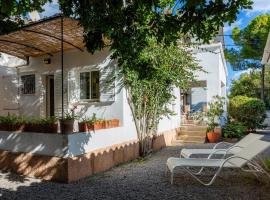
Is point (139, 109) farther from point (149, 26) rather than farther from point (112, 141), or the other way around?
point (149, 26)

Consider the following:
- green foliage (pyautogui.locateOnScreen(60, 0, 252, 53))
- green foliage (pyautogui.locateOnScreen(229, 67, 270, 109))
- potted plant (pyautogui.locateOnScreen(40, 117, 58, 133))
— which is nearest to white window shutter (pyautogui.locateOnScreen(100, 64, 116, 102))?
potted plant (pyautogui.locateOnScreen(40, 117, 58, 133))

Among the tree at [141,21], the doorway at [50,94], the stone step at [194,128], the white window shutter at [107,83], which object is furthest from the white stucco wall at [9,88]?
the tree at [141,21]

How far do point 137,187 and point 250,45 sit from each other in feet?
88.9

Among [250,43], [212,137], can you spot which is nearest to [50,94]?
[212,137]

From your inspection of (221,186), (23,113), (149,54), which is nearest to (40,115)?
(23,113)

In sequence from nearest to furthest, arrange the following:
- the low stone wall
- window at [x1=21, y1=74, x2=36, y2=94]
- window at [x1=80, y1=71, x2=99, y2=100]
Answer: the low stone wall, window at [x1=80, y1=71, x2=99, y2=100], window at [x1=21, y1=74, x2=36, y2=94]

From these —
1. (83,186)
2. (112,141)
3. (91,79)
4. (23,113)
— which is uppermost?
(91,79)

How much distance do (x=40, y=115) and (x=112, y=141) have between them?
15.8ft

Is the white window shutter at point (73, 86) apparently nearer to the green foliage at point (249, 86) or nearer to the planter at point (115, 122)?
the planter at point (115, 122)

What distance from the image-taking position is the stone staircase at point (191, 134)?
46.4 ft

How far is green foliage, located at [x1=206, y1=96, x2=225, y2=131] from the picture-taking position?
47.4 feet

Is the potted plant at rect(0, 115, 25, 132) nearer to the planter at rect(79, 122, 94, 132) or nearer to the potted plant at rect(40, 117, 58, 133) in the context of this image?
the potted plant at rect(40, 117, 58, 133)

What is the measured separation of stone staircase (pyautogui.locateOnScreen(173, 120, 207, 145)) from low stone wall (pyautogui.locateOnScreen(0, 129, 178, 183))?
5.18 m

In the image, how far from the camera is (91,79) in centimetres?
1091
